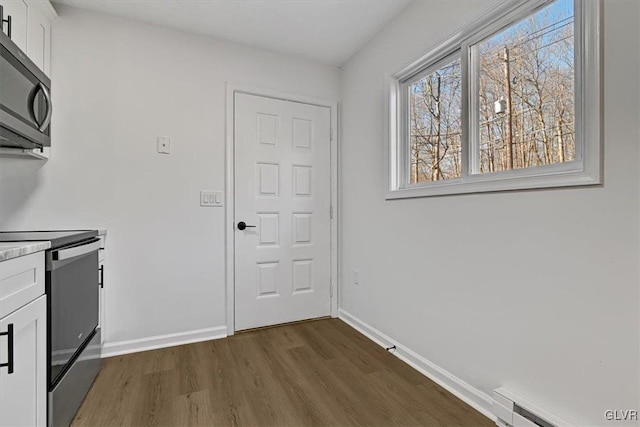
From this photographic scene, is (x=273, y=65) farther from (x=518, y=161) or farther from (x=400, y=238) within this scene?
(x=518, y=161)

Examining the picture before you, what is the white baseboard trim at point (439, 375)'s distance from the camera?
1.60 metres

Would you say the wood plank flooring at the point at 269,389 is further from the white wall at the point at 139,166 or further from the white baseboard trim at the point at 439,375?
the white wall at the point at 139,166

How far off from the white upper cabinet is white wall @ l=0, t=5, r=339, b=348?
0.08 metres

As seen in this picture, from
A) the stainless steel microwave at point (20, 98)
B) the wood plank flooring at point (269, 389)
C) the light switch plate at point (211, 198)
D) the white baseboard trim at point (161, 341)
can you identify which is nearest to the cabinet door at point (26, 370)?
the wood plank flooring at point (269, 389)

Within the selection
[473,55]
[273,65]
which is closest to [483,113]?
[473,55]

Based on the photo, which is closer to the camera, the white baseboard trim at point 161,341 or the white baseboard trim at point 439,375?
the white baseboard trim at point 439,375

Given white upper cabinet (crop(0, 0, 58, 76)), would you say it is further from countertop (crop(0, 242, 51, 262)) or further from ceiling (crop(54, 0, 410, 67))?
countertop (crop(0, 242, 51, 262))

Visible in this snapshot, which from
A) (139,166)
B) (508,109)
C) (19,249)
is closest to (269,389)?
(19,249)

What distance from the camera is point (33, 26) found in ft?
6.02

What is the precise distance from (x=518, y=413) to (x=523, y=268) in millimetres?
648

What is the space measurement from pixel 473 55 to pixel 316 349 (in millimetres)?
2179

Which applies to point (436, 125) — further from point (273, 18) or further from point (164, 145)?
point (164, 145)

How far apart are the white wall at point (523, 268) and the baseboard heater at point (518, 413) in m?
0.05

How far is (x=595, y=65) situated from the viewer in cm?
117
